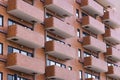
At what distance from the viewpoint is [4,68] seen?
28.2 meters

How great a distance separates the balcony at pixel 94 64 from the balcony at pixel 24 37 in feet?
26.1

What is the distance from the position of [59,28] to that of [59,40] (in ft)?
6.58

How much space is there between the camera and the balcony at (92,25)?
39.2 m

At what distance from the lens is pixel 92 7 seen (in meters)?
40.3

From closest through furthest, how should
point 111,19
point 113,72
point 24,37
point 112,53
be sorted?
point 24,37, point 113,72, point 112,53, point 111,19

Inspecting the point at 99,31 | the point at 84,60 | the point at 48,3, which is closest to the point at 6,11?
the point at 48,3

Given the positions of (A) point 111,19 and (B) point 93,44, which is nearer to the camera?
(B) point 93,44

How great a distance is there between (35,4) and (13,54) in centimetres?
678

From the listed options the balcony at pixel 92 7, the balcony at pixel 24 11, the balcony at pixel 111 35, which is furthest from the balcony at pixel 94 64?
the balcony at pixel 24 11

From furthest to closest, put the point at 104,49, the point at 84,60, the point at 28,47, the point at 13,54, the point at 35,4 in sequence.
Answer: the point at 104,49 → the point at 84,60 → the point at 35,4 → the point at 28,47 → the point at 13,54

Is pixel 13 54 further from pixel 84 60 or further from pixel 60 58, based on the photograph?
pixel 84 60

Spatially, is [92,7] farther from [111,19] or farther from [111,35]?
[111,35]

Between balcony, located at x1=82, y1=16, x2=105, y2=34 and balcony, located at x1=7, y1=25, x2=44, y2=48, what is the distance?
365 inches

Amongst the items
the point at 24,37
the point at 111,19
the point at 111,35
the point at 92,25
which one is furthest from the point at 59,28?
the point at 111,19
